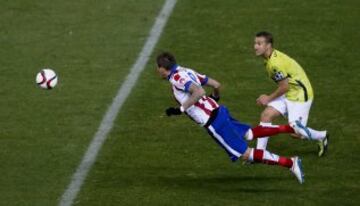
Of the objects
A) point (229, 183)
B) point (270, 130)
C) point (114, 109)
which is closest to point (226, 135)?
point (229, 183)

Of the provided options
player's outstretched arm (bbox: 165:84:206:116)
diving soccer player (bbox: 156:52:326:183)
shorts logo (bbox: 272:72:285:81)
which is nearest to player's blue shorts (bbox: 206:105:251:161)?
diving soccer player (bbox: 156:52:326:183)

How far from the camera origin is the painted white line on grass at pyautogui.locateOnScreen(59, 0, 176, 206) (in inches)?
543

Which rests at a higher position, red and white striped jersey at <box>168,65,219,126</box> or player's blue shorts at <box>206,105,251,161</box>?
red and white striped jersey at <box>168,65,219,126</box>

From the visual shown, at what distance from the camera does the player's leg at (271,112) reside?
14703 millimetres

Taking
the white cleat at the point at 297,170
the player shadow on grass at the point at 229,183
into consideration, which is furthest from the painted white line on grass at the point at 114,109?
the white cleat at the point at 297,170

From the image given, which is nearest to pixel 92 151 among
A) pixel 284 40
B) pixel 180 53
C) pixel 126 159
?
pixel 126 159

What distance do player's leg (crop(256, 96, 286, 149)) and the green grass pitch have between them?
418 millimetres

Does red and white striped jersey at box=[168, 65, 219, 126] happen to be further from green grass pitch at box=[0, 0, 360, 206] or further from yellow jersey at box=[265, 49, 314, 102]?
yellow jersey at box=[265, 49, 314, 102]

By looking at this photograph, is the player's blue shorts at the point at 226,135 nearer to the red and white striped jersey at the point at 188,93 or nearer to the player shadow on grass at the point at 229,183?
the red and white striped jersey at the point at 188,93

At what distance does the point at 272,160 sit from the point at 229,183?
2.26 feet

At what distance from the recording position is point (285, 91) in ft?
46.8

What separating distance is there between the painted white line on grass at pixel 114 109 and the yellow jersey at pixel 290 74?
268cm

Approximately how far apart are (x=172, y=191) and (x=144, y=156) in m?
1.34

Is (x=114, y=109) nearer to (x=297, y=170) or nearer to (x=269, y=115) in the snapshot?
(x=269, y=115)
